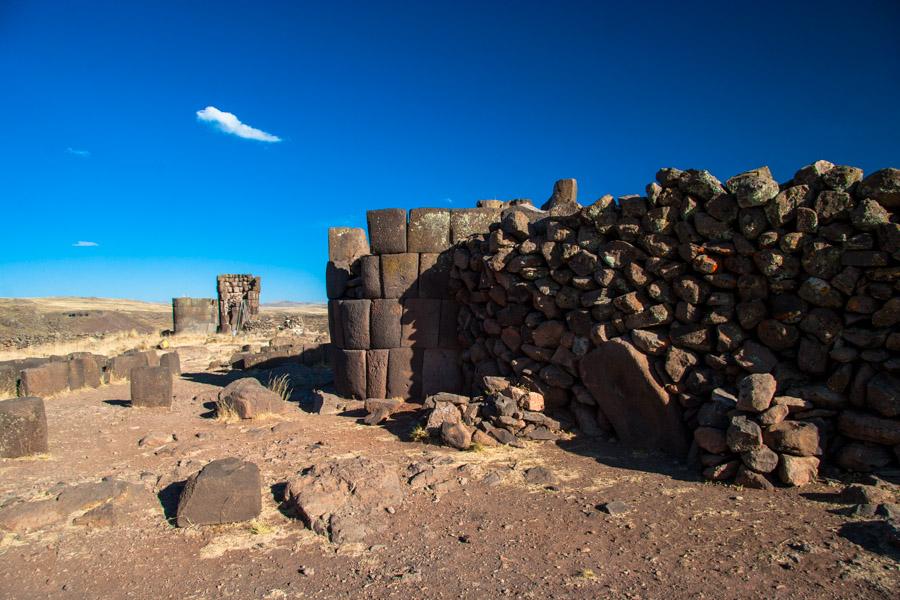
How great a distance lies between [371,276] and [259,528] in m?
4.89

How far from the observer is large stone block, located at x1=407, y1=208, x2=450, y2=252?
8602 millimetres

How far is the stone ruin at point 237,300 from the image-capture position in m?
25.2

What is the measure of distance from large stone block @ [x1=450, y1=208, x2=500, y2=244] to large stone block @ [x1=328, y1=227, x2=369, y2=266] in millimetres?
2002

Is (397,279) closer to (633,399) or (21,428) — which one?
(633,399)

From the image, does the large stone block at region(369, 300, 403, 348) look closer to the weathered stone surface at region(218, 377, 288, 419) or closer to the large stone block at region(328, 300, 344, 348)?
the large stone block at region(328, 300, 344, 348)

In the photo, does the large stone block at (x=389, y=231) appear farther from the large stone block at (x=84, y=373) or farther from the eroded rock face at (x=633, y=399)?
the large stone block at (x=84, y=373)

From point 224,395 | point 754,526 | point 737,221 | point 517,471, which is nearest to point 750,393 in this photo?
point 754,526

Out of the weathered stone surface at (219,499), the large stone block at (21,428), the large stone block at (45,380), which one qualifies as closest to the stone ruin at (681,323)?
the weathered stone surface at (219,499)

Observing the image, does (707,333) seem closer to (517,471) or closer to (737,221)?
(737,221)

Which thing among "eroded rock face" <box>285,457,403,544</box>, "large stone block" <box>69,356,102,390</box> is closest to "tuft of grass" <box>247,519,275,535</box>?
"eroded rock face" <box>285,457,403,544</box>

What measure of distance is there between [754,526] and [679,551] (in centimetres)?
67

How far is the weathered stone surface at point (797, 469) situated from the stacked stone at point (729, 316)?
11mm

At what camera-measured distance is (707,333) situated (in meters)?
5.47

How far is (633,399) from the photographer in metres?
5.82
